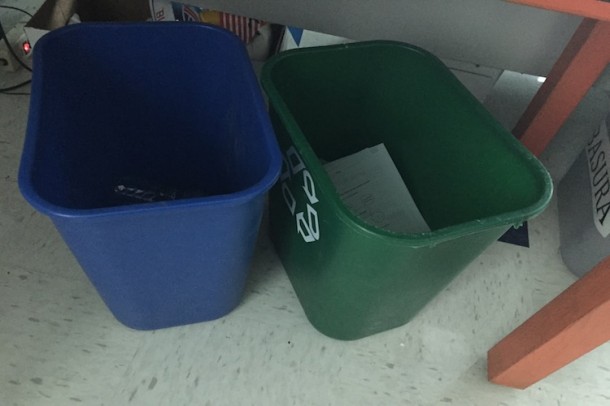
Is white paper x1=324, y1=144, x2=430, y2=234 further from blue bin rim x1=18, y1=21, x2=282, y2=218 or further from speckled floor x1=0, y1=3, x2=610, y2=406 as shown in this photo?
blue bin rim x1=18, y1=21, x2=282, y2=218

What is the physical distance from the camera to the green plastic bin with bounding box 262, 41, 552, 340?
634 millimetres

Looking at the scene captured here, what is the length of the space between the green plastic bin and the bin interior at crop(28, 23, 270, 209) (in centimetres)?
7

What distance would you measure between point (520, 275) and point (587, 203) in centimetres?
19

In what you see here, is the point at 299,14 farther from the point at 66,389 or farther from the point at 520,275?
the point at 66,389

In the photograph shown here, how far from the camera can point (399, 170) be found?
0.99 metres

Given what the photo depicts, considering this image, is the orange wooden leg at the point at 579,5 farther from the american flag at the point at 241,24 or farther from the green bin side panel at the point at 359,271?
the american flag at the point at 241,24

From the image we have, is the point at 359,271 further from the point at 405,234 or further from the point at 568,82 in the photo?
the point at 568,82

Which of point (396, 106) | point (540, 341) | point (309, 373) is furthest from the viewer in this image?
point (396, 106)

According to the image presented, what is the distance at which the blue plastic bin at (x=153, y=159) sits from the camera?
0.58m

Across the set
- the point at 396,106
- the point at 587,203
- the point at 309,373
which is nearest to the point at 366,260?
the point at 309,373

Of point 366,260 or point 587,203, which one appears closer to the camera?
point 366,260

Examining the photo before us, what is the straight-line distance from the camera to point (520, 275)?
0.98 meters

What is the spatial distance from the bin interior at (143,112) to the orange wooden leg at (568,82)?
58 cm

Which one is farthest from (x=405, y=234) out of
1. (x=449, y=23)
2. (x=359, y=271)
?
(x=449, y=23)
